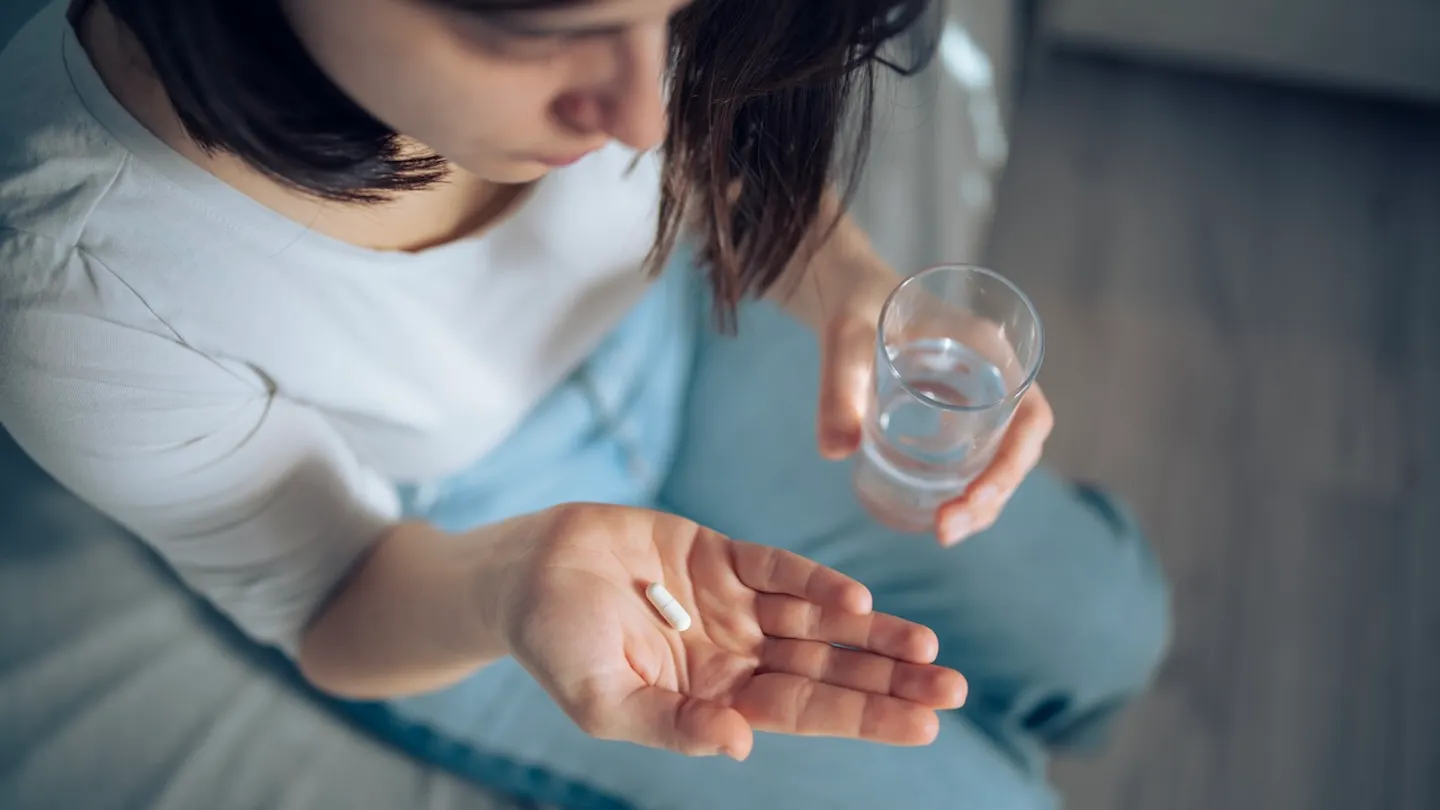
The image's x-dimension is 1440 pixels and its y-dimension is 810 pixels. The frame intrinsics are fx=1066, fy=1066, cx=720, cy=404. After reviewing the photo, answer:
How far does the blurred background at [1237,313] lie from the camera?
4.17ft

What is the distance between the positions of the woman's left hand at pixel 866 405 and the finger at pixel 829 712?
0.53ft

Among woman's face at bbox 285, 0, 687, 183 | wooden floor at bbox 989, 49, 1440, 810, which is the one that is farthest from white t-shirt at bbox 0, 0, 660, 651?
wooden floor at bbox 989, 49, 1440, 810

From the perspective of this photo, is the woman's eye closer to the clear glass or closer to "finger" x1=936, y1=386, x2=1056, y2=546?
the clear glass

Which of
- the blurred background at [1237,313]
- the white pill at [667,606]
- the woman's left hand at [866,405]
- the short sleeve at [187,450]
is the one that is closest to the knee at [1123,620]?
the woman's left hand at [866,405]

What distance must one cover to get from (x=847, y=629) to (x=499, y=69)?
365mm

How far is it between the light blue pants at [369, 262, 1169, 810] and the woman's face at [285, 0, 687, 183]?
14.3 inches

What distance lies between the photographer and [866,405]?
2.52ft

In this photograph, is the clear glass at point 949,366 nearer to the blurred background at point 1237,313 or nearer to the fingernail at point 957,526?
the fingernail at point 957,526

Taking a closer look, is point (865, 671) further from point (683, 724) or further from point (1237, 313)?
point (1237, 313)

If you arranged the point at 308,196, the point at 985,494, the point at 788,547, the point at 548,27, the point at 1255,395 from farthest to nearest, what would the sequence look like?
the point at 1255,395 < the point at 788,547 < the point at 985,494 < the point at 308,196 < the point at 548,27

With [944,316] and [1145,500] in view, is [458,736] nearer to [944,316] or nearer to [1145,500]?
[944,316]

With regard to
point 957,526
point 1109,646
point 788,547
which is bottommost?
point 1109,646

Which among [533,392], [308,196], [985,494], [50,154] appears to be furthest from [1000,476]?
[50,154]

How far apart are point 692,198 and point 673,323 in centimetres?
23
